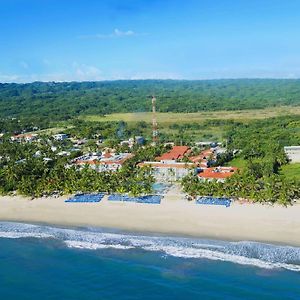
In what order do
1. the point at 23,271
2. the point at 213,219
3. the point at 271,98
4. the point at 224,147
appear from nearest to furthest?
1. the point at 23,271
2. the point at 213,219
3. the point at 224,147
4. the point at 271,98

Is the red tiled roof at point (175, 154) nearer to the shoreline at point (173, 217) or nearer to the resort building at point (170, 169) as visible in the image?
the resort building at point (170, 169)

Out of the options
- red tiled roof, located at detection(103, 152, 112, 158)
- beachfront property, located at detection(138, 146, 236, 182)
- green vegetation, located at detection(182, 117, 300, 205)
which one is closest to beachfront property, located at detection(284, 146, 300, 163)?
green vegetation, located at detection(182, 117, 300, 205)

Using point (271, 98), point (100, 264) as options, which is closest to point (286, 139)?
point (100, 264)

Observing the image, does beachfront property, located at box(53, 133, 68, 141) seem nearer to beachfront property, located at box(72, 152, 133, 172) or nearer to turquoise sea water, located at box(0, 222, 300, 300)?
beachfront property, located at box(72, 152, 133, 172)

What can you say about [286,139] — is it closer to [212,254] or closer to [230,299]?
[212,254]

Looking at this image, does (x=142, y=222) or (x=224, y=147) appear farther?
(x=224, y=147)

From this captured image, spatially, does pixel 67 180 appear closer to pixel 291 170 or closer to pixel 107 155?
pixel 107 155

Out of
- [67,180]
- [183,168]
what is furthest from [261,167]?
[67,180]
